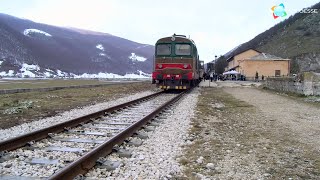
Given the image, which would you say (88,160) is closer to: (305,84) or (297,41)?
(305,84)

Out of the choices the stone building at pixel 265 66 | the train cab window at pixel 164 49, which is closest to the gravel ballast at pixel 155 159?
the train cab window at pixel 164 49

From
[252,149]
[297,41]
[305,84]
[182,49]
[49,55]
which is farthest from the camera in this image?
[49,55]

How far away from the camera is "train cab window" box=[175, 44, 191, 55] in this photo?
24.6 m

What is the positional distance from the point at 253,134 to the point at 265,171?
3.35m

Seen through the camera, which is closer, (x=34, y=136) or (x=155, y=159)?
(x=155, y=159)

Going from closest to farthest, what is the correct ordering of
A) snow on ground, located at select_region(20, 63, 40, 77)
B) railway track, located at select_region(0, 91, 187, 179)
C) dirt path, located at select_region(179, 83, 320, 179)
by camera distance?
railway track, located at select_region(0, 91, 187, 179)
dirt path, located at select_region(179, 83, 320, 179)
snow on ground, located at select_region(20, 63, 40, 77)

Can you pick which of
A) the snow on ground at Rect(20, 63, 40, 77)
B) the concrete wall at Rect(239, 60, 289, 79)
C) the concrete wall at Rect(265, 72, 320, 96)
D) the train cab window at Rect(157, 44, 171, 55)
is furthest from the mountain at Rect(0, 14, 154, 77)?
the concrete wall at Rect(265, 72, 320, 96)

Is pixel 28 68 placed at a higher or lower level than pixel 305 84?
higher

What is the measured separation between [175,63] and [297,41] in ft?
305

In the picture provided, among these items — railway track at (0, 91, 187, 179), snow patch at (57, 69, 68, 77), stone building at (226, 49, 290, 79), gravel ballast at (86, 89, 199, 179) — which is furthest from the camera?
snow patch at (57, 69, 68, 77)

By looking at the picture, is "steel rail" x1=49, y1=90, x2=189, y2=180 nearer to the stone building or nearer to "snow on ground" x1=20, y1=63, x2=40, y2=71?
the stone building

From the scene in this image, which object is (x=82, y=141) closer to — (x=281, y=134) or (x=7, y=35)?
(x=281, y=134)

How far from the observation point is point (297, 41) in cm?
10856

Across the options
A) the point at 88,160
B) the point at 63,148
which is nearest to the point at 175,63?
the point at 63,148
